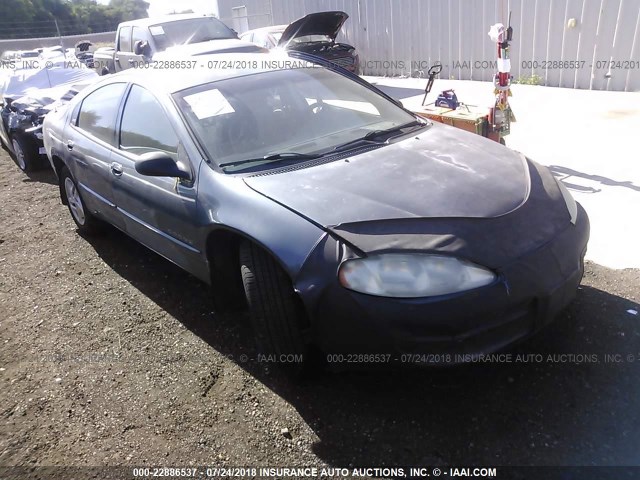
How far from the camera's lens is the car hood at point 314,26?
9.41 meters

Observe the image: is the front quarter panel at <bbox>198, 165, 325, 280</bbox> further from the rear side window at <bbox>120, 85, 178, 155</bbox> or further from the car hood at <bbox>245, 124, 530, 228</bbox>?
the rear side window at <bbox>120, 85, 178, 155</bbox>

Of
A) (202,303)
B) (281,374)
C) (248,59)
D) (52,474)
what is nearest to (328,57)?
(248,59)

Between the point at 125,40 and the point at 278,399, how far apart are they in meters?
9.99

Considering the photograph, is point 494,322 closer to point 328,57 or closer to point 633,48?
point 633,48

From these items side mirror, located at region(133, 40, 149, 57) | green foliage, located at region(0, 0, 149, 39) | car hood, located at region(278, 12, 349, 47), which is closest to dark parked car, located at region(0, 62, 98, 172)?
side mirror, located at region(133, 40, 149, 57)

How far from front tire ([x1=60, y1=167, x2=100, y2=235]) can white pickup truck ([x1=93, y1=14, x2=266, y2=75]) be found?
503cm

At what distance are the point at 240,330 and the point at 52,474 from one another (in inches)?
49.0

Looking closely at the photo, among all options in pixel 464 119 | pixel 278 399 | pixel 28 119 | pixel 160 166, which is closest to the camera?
pixel 278 399

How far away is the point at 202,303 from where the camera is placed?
361cm

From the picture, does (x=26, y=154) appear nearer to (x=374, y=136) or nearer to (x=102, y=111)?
(x=102, y=111)

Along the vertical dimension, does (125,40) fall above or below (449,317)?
above

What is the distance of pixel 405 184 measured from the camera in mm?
2592

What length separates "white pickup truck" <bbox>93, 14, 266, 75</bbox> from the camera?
9484mm

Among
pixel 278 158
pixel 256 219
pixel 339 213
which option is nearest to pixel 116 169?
pixel 278 158
